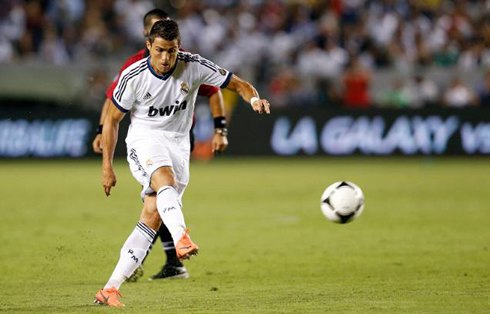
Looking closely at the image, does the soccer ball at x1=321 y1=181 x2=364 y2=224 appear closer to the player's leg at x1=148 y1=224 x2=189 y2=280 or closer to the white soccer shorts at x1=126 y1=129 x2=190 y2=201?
the player's leg at x1=148 y1=224 x2=189 y2=280

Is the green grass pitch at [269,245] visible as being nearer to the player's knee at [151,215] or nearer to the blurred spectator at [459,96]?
the player's knee at [151,215]

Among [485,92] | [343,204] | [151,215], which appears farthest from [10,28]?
[151,215]

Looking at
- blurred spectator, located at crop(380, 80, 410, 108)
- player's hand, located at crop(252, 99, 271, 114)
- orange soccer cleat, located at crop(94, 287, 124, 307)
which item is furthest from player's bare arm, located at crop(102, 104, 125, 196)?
blurred spectator, located at crop(380, 80, 410, 108)

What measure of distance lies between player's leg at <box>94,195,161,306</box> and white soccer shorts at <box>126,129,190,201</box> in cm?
21

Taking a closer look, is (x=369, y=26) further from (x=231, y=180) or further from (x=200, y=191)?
(x=200, y=191)

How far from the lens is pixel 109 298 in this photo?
6.18 m

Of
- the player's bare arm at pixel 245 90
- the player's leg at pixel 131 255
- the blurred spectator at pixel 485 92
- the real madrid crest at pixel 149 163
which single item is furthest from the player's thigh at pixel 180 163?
the blurred spectator at pixel 485 92

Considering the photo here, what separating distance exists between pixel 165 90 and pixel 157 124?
29cm

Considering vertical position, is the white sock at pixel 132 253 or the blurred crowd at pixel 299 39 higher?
the blurred crowd at pixel 299 39

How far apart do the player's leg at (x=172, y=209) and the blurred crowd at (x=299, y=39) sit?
618 inches

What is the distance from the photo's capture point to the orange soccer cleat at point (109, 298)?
6164 mm

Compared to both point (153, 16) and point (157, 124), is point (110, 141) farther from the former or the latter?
point (153, 16)

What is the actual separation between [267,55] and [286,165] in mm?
3670

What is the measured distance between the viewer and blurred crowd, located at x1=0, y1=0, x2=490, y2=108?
22.3 m
